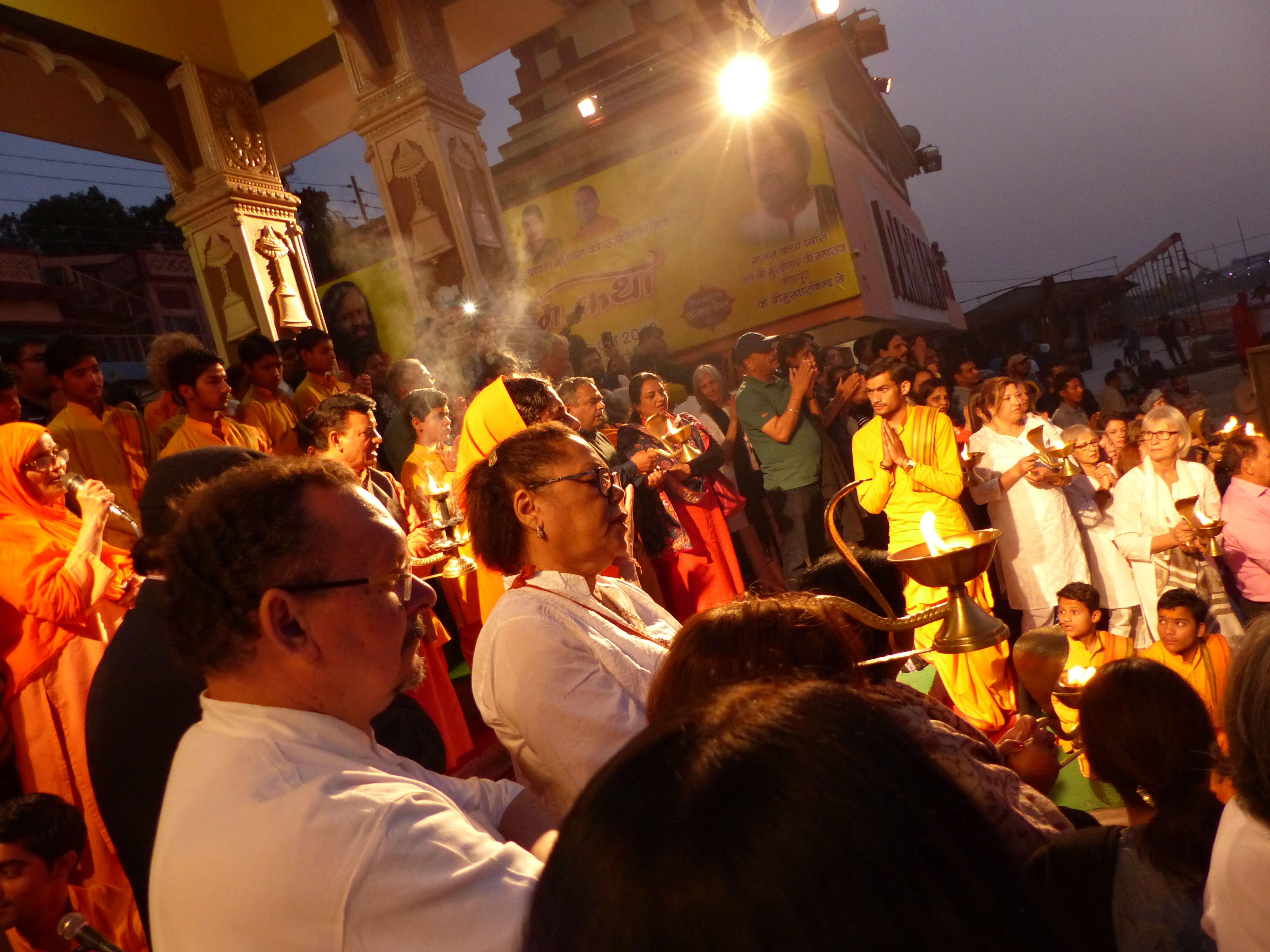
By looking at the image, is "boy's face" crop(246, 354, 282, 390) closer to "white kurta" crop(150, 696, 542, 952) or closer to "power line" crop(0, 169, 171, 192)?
"power line" crop(0, 169, 171, 192)

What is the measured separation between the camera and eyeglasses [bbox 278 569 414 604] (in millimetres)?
1212

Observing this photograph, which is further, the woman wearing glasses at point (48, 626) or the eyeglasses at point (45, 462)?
the eyeglasses at point (45, 462)

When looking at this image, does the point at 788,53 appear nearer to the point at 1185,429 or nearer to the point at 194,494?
the point at 1185,429

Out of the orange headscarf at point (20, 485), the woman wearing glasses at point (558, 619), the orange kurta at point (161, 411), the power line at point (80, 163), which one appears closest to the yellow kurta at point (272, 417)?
the orange kurta at point (161, 411)

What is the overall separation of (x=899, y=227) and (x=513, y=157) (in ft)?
15.0

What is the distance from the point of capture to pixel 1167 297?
9.08 meters

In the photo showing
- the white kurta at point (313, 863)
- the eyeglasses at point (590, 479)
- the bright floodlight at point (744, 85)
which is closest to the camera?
the white kurta at point (313, 863)

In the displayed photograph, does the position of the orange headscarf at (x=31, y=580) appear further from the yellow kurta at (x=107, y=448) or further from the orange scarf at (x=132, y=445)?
the orange scarf at (x=132, y=445)

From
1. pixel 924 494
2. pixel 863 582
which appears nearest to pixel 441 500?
pixel 863 582

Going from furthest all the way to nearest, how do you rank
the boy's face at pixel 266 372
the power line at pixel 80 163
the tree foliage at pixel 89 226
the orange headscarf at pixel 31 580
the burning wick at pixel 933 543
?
the tree foliage at pixel 89 226, the power line at pixel 80 163, the boy's face at pixel 266 372, the orange headscarf at pixel 31 580, the burning wick at pixel 933 543

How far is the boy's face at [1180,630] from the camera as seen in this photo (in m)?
3.73

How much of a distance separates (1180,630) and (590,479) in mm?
2961

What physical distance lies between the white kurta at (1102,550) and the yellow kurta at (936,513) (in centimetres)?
76

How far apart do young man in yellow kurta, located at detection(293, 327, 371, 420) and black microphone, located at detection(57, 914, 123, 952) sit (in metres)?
3.79
